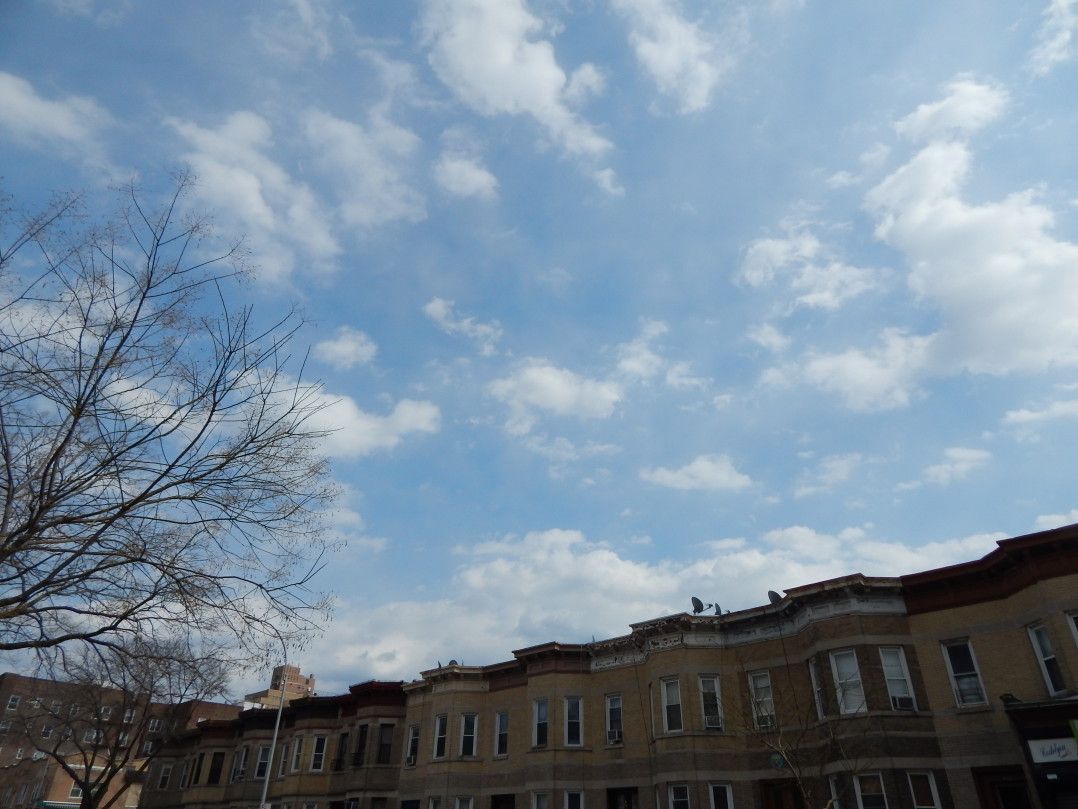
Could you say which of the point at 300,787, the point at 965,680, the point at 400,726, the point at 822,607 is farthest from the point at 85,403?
the point at 300,787

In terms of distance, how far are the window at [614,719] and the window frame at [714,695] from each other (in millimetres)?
4108

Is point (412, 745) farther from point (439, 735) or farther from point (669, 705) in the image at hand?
point (669, 705)

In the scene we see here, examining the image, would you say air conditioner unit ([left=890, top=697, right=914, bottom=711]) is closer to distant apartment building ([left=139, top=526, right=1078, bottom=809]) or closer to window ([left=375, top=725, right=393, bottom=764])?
distant apartment building ([left=139, top=526, right=1078, bottom=809])

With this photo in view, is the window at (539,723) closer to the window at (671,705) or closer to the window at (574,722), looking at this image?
the window at (574,722)

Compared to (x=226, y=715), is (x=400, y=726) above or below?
below

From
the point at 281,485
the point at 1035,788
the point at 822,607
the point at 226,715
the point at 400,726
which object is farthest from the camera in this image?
the point at 226,715

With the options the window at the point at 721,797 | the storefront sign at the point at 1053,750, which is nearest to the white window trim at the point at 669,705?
the window at the point at 721,797

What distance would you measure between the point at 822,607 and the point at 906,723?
3.87 meters

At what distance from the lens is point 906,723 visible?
20.9 m

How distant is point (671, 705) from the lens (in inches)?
1024

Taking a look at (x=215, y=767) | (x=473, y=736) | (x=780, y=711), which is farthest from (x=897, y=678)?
(x=215, y=767)

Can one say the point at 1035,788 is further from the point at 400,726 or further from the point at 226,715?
the point at 226,715

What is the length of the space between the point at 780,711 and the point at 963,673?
5.82 meters

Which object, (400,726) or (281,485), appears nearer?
(281,485)
